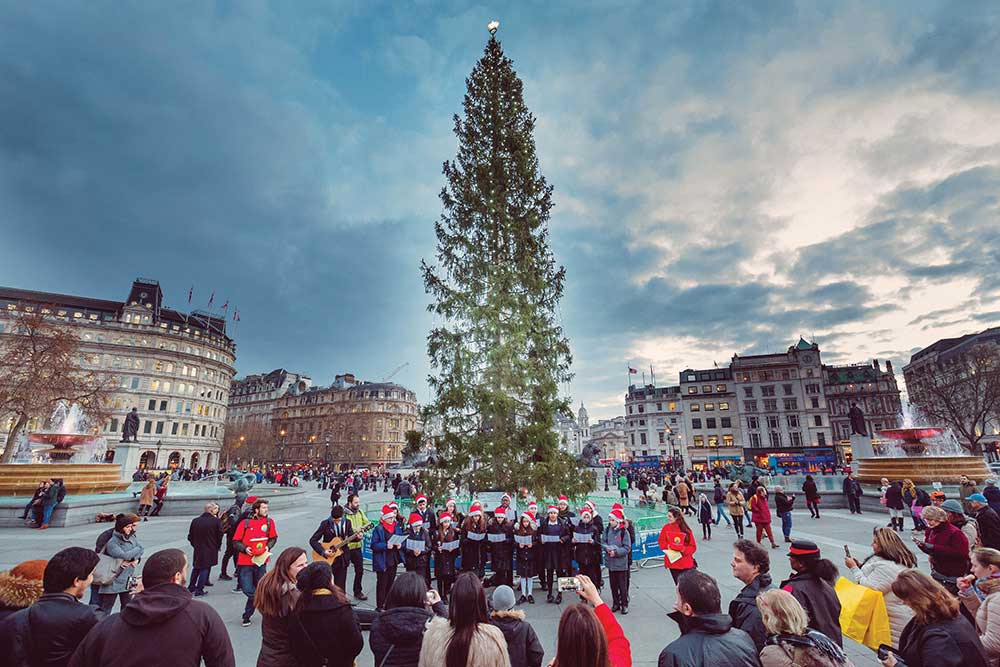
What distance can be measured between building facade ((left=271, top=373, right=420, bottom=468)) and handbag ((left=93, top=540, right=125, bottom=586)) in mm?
92926

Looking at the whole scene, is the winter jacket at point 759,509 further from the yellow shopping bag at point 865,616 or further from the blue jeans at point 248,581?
the blue jeans at point 248,581

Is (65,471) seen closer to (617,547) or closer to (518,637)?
(617,547)

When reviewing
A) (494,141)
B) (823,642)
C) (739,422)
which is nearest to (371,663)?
(823,642)

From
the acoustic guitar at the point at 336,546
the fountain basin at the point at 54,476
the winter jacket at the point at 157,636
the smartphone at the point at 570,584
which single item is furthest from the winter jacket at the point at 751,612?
the fountain basin at the point at 54,476

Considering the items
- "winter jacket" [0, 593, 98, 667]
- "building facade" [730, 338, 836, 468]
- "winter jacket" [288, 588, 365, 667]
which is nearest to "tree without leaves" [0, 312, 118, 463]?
"winter jacket" [0, 593, 98, 667]

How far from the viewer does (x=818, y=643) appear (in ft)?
10.2

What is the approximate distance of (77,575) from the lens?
3.75m

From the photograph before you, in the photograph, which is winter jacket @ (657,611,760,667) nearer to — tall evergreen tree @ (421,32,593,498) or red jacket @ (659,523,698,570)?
red jacket @ (659,523,698,570)

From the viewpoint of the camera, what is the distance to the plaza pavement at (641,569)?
24.4ft

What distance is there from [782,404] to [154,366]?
115441 mm

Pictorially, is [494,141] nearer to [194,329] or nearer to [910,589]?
[910,589]

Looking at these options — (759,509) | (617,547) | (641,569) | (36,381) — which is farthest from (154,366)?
(759,509)

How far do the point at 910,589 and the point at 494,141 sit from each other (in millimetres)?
20495

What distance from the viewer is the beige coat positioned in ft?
11.0
